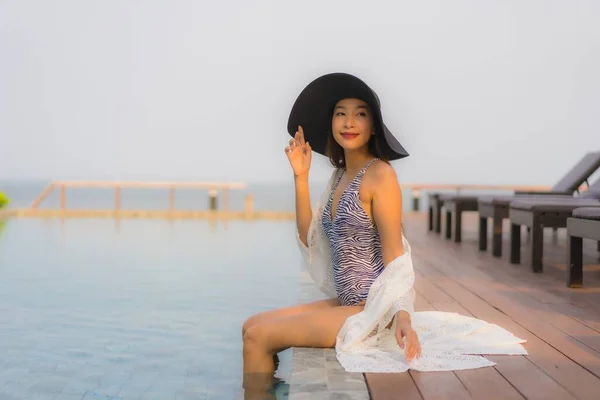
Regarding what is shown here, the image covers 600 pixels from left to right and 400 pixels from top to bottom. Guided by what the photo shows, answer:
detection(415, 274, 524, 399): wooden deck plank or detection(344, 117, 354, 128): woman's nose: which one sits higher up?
detection(344, 117, 354, 128): woman's nose

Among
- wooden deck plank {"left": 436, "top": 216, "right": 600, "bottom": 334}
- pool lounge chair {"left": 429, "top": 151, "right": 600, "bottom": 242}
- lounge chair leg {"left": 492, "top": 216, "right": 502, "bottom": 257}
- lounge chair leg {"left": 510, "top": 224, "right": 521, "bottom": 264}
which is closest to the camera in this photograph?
wooden deck plank {"left": 436, "top": 216, "right": 600, "bottom": 334}

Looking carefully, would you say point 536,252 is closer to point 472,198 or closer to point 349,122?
point 472,198

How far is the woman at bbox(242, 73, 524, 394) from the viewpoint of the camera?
7.92 ft

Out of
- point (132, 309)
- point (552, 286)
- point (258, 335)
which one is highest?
point (258, 335)

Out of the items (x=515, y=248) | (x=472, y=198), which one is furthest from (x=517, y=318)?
(x=472, y=198)

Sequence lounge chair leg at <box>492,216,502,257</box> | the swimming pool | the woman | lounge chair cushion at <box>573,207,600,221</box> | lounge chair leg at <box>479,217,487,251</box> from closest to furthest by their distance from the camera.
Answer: the woman
the swimming pool
lounge chair cushion at <box>573,207,600,221</box>
lounge chair leg at <box>492,216,502,257</box>
lounge chair leg at <box>479,217,487,251</box>

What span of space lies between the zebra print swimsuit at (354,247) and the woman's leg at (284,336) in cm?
8

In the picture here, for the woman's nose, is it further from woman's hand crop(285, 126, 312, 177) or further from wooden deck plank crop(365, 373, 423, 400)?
wooden deck plank crop(365, 373, 423, 400)

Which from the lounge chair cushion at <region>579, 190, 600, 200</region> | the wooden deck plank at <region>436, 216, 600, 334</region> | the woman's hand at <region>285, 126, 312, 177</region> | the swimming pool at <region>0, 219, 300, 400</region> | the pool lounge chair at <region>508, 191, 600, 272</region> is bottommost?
the swimming pool at <region>0, 219, 300, 400</region>

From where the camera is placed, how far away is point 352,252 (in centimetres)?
261

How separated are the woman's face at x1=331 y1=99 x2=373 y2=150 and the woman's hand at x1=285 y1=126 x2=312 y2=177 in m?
0.18

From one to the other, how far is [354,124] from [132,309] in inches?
101

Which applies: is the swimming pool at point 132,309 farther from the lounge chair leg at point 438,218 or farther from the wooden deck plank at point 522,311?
the lounge chair leg at point 438,218

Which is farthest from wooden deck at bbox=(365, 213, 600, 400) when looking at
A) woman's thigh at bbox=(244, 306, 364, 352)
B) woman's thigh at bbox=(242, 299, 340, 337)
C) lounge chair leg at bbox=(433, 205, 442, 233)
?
lounge chair leg at bbox=(433, 205, 442, 233)
